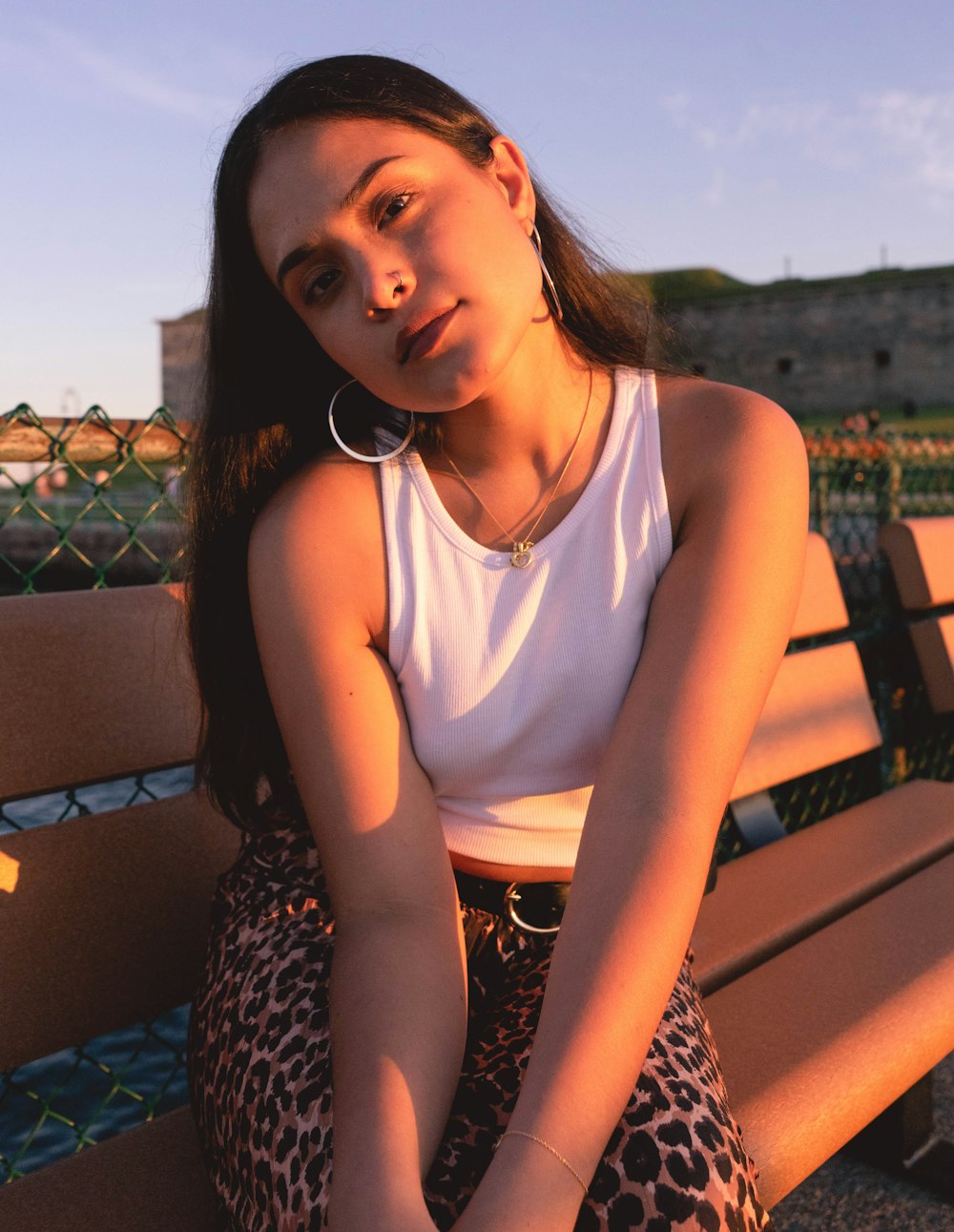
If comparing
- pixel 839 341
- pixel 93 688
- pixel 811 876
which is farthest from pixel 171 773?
pixel 839 341

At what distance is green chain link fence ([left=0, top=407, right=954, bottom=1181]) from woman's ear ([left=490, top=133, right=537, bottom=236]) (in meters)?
0.75

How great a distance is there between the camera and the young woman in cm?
133

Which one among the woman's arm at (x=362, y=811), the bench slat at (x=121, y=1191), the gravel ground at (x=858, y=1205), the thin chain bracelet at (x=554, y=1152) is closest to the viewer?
the thin chain bracelet at (x=554, y=1152)

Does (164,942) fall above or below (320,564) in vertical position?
below

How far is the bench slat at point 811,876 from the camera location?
2.18 m

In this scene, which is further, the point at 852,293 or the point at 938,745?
the point at 852,293

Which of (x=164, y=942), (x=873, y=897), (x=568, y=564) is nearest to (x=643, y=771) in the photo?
(x=568, y=564)

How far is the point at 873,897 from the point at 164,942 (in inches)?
57.0

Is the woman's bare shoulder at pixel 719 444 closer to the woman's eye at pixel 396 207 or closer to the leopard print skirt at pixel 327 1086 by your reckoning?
the woman's eye at pixel 396 207

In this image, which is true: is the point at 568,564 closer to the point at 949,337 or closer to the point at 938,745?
the point at 938,745

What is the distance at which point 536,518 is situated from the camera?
67.8 inches

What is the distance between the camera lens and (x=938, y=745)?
501 cm

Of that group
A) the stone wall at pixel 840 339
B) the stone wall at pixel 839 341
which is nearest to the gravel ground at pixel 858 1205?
the stone wall at pixel 840 339

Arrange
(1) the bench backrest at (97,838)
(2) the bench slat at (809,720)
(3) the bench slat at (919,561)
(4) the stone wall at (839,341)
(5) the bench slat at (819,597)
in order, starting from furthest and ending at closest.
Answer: (4) the stone wall at (839,341)
(3) the bench slat at (919,561)
(5) the bench slat at (819,597)
(2) the bench slat at (809,720)
(1) the bench backrest at (97,838)
